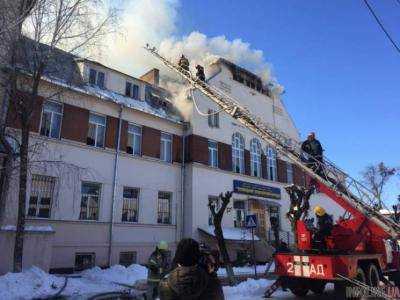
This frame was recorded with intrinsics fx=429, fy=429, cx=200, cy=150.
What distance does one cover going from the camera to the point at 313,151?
1360 cm

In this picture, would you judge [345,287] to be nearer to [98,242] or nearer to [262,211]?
[98,242]

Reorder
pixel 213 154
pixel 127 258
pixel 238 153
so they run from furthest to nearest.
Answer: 1. pixel 238 153
2. pixel 213 154
3. pixel 127 258

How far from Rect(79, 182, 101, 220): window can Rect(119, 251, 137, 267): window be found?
2427 millimetres

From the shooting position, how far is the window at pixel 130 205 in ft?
73.3

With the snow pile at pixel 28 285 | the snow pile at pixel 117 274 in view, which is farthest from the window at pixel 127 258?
the snow pile at pixel 28 285

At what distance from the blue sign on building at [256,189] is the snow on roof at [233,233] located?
2.67m

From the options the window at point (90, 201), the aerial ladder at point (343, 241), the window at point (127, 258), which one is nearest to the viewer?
the aerial ladder at point (343, 241)

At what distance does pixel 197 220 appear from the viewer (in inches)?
972

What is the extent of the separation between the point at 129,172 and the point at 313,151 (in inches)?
461

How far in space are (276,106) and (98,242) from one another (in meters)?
18.7

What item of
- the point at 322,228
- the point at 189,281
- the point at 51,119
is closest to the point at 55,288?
the point at 322,228

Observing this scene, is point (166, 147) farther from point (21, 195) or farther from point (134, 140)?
point (21, 195)

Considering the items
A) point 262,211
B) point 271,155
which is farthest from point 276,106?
point 262,211

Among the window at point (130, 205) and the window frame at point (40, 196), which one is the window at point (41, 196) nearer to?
the window frame at point (40, 196)
